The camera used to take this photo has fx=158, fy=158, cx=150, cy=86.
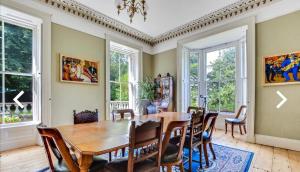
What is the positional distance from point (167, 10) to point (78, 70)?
2564 mm

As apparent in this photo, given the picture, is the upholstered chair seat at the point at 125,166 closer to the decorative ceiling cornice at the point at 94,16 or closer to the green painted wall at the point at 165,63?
the decorative ceiling cornice at the point at 94,16

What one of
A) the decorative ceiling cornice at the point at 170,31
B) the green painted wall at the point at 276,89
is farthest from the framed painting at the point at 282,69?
the decorative ceiling cornice at the point at 170,31

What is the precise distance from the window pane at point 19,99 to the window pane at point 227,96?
5.14 metres

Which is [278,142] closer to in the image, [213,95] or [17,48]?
[213,95]

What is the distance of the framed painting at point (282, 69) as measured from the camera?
3.05 m

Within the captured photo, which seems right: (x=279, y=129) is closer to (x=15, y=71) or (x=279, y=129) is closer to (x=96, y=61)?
(x=96, y=61)

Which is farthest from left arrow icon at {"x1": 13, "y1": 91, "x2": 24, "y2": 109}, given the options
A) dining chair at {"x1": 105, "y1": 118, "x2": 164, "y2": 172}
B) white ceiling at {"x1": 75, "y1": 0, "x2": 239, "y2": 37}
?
dining chair at {"x1": 105, "y1": 118, "x2": 164, "y2": 172}

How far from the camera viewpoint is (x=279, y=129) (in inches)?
128

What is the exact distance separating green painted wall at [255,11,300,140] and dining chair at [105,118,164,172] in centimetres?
305

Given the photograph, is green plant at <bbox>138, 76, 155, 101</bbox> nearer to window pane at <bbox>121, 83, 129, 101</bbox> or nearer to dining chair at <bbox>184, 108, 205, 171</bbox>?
window pane at <bbox>121, 83, 129, 101</bbox>

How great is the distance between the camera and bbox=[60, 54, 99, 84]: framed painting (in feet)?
11.8

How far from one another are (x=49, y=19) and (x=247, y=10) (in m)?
4.41

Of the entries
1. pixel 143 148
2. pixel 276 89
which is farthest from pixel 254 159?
pixel 143 148

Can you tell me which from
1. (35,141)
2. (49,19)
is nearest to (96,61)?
(49,19)
